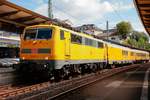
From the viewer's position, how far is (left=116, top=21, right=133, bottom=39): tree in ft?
441

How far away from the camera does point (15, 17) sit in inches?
892

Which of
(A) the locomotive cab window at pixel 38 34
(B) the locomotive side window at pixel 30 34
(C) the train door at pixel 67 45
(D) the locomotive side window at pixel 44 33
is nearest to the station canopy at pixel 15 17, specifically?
(B) the locomotive side window at pixel 30 34

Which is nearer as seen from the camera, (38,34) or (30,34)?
(38,34)

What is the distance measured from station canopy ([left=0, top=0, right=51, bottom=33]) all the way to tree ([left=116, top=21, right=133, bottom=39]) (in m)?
112

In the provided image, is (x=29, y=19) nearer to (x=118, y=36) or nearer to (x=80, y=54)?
(x=80, y=54)

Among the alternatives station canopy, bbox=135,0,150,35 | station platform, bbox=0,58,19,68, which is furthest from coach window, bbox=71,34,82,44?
station platform, bbox=0,58,19,68

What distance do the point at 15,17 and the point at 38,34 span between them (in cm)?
514

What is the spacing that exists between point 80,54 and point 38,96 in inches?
379

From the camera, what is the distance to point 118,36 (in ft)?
453

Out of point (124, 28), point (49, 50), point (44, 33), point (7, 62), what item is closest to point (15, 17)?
point (44, 33)

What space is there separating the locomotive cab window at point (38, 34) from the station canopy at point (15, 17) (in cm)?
210

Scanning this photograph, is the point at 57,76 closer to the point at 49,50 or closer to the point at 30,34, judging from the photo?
the point at 49,50

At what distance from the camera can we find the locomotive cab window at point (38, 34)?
709 inches

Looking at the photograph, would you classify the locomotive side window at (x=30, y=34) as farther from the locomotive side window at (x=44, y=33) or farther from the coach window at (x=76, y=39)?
the coach window at (x=76, y=39)
